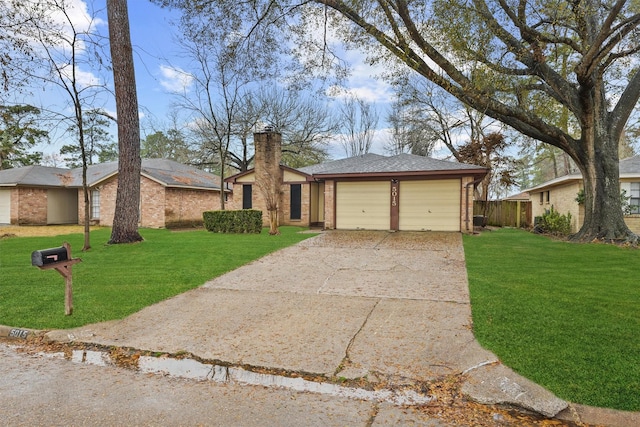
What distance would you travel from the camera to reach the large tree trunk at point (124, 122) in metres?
11.4

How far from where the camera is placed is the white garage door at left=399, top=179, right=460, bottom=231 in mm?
14758

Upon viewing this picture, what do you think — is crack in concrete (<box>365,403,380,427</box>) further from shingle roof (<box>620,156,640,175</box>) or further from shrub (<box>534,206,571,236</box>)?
shingle roof (<box>620,156,640,175</box>)

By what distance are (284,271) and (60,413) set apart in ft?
17.5

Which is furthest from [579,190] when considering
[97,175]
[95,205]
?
[97,175]

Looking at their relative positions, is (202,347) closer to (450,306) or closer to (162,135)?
(450,306)

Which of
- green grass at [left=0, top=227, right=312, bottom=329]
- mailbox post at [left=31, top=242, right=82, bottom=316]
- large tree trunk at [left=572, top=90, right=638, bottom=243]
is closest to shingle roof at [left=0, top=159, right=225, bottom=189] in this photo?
green grass at [left=0, top=227, right=312, bottom=329]

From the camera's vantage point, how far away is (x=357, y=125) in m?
34.8

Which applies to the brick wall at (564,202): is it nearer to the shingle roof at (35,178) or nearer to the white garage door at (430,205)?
the white garage door at (430,205)

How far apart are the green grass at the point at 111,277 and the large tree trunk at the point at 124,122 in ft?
2.60

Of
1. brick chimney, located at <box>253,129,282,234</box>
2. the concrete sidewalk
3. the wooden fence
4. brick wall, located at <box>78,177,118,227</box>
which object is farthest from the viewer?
the wooden fence

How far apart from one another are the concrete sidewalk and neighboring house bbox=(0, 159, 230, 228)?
1338 cm

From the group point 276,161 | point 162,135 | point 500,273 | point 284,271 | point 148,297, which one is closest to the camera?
point 148,297

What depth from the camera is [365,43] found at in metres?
10.1

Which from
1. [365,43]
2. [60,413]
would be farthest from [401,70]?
[60,413]
